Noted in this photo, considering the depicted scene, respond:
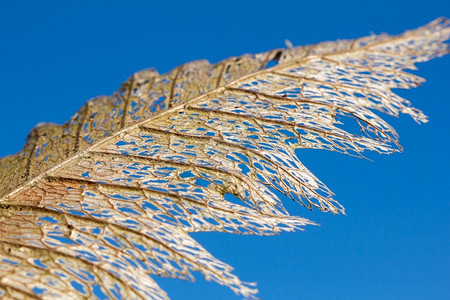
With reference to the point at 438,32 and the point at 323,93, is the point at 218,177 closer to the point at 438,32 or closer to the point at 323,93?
the point at 323,93

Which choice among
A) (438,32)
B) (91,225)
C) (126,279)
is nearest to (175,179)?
(91,225)

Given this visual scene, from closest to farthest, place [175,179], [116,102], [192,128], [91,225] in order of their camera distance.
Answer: [91,225] < [175,179] < [192,128] < [116,102]

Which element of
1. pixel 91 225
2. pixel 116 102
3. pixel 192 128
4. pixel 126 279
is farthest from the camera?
pixel 116 102

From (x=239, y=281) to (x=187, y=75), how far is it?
1.06m

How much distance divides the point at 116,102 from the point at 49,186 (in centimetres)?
53

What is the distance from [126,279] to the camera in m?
1.61

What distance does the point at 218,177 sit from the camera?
2.00 meters

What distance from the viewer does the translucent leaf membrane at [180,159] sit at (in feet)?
5.45

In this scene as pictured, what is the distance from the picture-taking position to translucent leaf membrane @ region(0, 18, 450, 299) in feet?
5.45

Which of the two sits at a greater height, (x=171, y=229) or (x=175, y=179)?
(x=175, y=179)

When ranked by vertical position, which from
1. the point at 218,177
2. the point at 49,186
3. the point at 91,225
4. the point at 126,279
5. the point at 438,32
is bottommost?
the point at 126,279

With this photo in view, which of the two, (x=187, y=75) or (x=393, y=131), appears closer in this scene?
(x=393, y=131)

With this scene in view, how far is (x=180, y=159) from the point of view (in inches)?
81.0

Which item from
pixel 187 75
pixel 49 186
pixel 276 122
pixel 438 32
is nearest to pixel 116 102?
pixel 187 75
